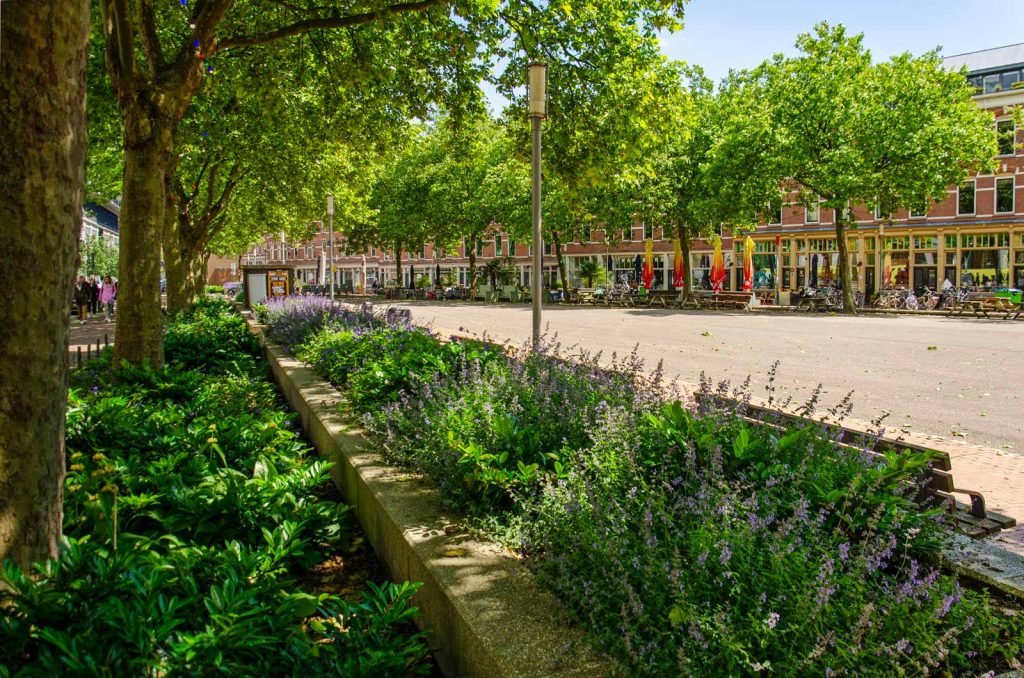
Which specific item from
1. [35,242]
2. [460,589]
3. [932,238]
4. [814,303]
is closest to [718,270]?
[814,303]

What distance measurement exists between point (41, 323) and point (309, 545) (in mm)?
1538

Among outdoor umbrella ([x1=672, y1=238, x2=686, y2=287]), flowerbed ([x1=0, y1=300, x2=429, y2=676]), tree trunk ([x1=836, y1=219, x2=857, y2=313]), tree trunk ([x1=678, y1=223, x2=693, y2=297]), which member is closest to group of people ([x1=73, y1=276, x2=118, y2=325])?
flowerbed ([x1=0, y1=300, x2=429, y2=676])

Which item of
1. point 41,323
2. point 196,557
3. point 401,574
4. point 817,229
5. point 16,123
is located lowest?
point 401,574

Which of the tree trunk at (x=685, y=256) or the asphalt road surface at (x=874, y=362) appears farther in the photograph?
the tree trunk at (x=685, y=256)

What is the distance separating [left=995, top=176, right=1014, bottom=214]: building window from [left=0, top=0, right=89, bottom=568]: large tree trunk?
47.7 metres

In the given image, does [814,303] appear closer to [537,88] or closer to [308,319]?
[308,319]

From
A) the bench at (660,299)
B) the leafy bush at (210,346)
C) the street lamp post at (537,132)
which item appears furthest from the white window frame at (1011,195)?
the leafy bush at (210,346)

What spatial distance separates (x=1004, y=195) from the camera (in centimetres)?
4150

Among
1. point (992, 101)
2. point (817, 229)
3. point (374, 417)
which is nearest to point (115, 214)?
point (817, 229)

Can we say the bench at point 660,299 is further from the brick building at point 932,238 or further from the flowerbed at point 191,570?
the flowerbed at point 191,570

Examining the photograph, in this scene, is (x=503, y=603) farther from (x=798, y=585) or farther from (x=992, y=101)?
(x=992, y=101)

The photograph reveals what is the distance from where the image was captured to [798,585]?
2131 mm

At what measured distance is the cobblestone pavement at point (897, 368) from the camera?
21.8 feet

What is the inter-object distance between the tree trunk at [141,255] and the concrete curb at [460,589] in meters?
3.69
